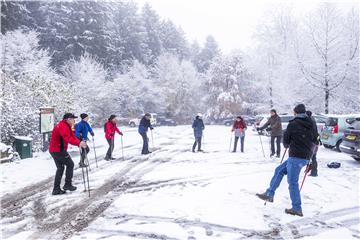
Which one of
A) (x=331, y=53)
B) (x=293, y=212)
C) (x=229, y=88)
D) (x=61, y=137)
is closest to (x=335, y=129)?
(x=293, y=212)

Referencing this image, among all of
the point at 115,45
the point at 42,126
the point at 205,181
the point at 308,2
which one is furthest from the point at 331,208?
the point at 115,45

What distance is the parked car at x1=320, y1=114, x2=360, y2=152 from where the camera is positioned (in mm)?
12945

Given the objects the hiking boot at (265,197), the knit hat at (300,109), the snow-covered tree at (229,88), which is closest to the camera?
the knit hat at (300,109)

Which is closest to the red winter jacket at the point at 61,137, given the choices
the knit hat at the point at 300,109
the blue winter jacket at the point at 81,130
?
the blue winter jacket at the point at 81,130

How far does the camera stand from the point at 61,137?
7344mm

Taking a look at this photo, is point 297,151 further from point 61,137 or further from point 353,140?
point 353,140

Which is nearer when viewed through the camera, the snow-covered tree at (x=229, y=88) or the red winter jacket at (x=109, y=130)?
the red winter jacket at (x=109, y=130)

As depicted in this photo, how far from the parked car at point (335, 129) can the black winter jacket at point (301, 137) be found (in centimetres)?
809

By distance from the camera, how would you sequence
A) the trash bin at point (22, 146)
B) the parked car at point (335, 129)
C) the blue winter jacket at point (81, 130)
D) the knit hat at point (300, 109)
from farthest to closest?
the parked car at point (335, 129), the trash bin at point (22, 146), the blue winter jacket at point (81, 130), the knit hat at point (300, 109)

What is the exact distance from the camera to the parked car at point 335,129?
12.9 m

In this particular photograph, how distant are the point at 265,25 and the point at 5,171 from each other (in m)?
28.2

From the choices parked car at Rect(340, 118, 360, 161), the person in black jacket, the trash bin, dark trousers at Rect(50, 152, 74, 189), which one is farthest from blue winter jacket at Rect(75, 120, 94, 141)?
parked car at Rect(340, 118, 360, 161)

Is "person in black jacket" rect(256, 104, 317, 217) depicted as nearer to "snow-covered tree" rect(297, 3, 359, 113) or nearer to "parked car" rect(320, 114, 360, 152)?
"parked car" rect(320, 114, 360, 152)

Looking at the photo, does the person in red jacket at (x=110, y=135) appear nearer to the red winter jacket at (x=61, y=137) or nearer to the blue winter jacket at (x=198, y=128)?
the blue winter jacket at (x=198, y=128)
